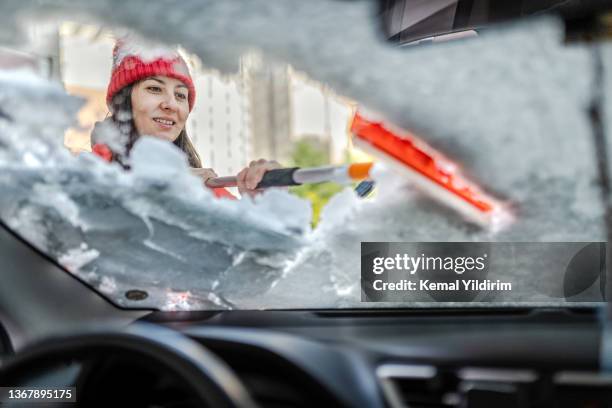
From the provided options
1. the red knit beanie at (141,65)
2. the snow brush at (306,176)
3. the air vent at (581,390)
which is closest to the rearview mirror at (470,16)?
the snow brush at (306,176)

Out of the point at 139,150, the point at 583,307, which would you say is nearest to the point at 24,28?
the point at 139,150

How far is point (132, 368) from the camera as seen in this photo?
167cm

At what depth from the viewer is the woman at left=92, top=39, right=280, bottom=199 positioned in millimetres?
2248

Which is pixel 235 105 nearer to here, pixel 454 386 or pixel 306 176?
pixel 306 176

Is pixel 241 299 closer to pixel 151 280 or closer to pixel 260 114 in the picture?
pixel 151 280

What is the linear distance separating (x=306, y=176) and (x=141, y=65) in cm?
63

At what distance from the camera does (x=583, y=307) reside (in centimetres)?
204

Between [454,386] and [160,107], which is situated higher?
[160,107]

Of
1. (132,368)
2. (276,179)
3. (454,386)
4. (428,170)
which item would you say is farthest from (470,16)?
(132,368)

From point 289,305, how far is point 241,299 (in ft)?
0.48

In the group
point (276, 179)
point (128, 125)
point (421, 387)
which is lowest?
point (421, 387)

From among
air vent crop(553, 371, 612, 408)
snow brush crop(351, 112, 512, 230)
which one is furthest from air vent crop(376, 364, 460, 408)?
snow brush crop(351, 112, 512, 230)

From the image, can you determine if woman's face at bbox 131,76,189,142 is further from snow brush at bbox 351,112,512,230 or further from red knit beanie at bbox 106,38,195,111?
snow brush at bbox 351,112,512,230

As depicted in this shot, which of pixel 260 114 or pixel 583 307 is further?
pixel 260 114
